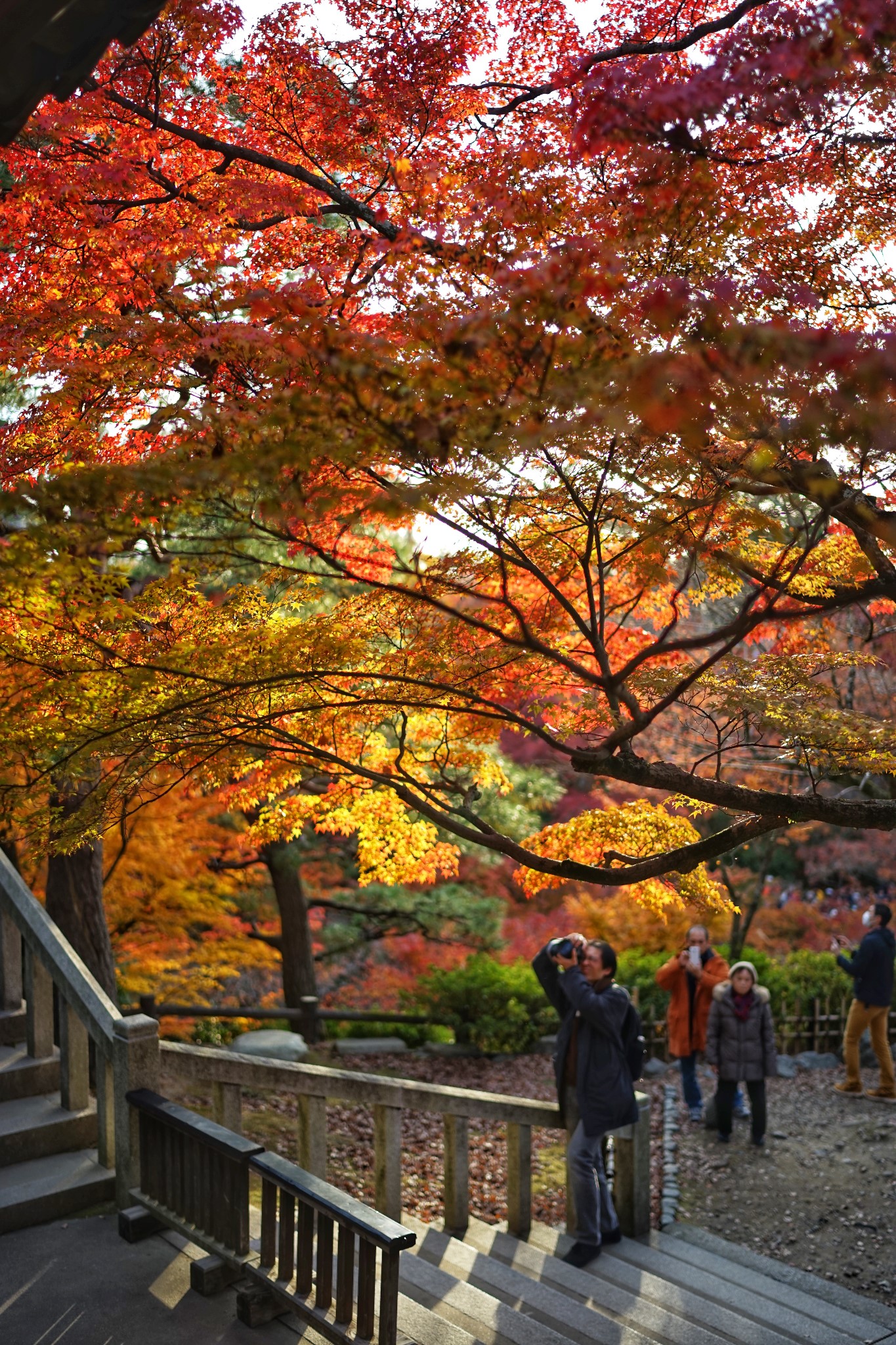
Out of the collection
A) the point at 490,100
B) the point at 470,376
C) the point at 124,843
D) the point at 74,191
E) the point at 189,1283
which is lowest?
the point at 189,1283

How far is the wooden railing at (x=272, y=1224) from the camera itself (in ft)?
12.0

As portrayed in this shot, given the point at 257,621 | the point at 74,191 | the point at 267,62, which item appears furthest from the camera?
the point at 267,62

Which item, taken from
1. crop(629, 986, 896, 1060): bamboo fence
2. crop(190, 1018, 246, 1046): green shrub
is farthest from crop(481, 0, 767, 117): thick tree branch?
crop(629, 986, 896, 1060): bamboo fence

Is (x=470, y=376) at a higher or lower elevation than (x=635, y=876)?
higher

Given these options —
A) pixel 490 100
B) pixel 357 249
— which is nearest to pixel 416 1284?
pixel 357 249

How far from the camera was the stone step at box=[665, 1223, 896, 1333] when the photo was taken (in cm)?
576

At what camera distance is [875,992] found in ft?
30.2

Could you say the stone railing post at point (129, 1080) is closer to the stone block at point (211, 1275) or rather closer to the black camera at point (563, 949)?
the stone block at point (211, 1275)

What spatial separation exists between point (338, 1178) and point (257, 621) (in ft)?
17.3

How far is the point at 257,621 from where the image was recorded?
15.5 ft

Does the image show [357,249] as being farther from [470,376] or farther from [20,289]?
[470,376]

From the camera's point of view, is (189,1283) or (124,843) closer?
(189,1283)

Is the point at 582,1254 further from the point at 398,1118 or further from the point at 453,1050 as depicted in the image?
the point at 453,1050

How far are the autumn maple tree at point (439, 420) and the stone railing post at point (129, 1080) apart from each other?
992 mm
